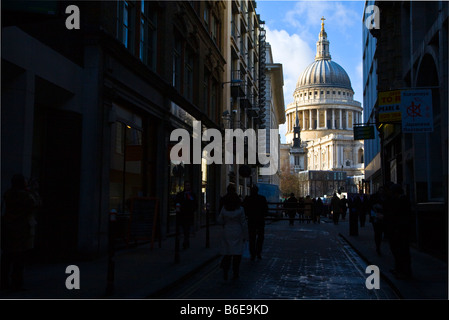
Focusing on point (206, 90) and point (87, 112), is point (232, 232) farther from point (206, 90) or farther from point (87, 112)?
point (206, 90)

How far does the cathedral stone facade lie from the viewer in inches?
6658

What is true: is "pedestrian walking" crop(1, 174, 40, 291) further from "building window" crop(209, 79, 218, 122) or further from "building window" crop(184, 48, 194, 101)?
"building window" crop(209, 79, 218, 122)

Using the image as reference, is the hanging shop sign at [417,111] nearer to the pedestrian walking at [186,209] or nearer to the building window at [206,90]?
the pedestrian walking at [186,209]

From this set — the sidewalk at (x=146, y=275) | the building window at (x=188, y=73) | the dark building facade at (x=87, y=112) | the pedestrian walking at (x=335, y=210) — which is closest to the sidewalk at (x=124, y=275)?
the sidewalk at (x=146, y=275)

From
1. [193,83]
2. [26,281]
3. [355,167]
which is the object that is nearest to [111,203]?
[26,281]

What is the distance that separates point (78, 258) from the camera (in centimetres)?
1141

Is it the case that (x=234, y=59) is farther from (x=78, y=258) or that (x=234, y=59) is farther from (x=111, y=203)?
(x=78, y=258)

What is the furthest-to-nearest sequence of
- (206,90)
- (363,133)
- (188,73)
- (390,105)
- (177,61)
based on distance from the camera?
1. (206,90)
2. (363,133)
3. (188,73)
4. (177,61)
5. (390,105)

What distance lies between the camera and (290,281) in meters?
9.41

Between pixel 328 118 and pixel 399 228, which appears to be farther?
pixel 328 118

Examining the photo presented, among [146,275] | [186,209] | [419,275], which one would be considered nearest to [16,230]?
[146,275]

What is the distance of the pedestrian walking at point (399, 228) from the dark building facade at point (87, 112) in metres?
5.91

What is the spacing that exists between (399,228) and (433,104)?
6484mm

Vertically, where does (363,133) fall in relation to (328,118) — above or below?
below
